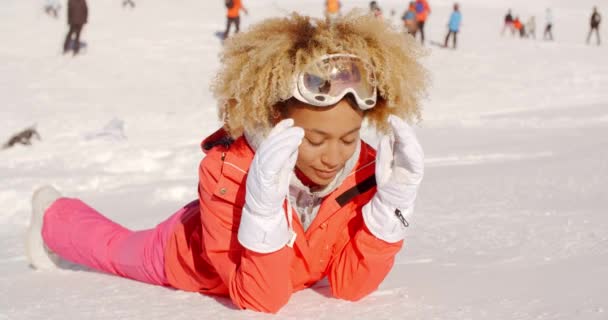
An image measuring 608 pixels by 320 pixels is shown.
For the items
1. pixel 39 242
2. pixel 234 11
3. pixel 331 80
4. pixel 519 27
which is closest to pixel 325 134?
pixel 331 80

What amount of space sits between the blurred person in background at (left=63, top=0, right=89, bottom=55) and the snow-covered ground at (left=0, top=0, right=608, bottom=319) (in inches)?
11.9

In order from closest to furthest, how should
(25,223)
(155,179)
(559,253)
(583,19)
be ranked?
(559,253)
(25,223)
(155,179)
(583,19)

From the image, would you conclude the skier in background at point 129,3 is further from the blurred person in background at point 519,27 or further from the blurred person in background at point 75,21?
the blurred person in background at point 519,27

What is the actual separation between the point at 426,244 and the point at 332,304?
0.94 m

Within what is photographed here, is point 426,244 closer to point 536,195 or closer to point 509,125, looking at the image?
point 536,195

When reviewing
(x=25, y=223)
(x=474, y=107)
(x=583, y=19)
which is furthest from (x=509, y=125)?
(x=583, y=19)

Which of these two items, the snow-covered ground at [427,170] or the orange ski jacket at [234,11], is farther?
the orange ski jacket at [234,11]

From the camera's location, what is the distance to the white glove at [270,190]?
2.11 metres

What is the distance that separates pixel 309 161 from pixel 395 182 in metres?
0.26

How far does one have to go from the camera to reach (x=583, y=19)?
27.4 meters

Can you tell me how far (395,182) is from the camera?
2291 millimetres

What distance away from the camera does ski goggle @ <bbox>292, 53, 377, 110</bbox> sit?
7.25 ft

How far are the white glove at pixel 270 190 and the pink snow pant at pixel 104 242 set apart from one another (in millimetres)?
683

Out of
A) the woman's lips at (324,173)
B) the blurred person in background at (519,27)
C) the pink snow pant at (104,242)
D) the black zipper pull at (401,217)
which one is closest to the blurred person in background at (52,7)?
the blurred person in background at (519,27)
